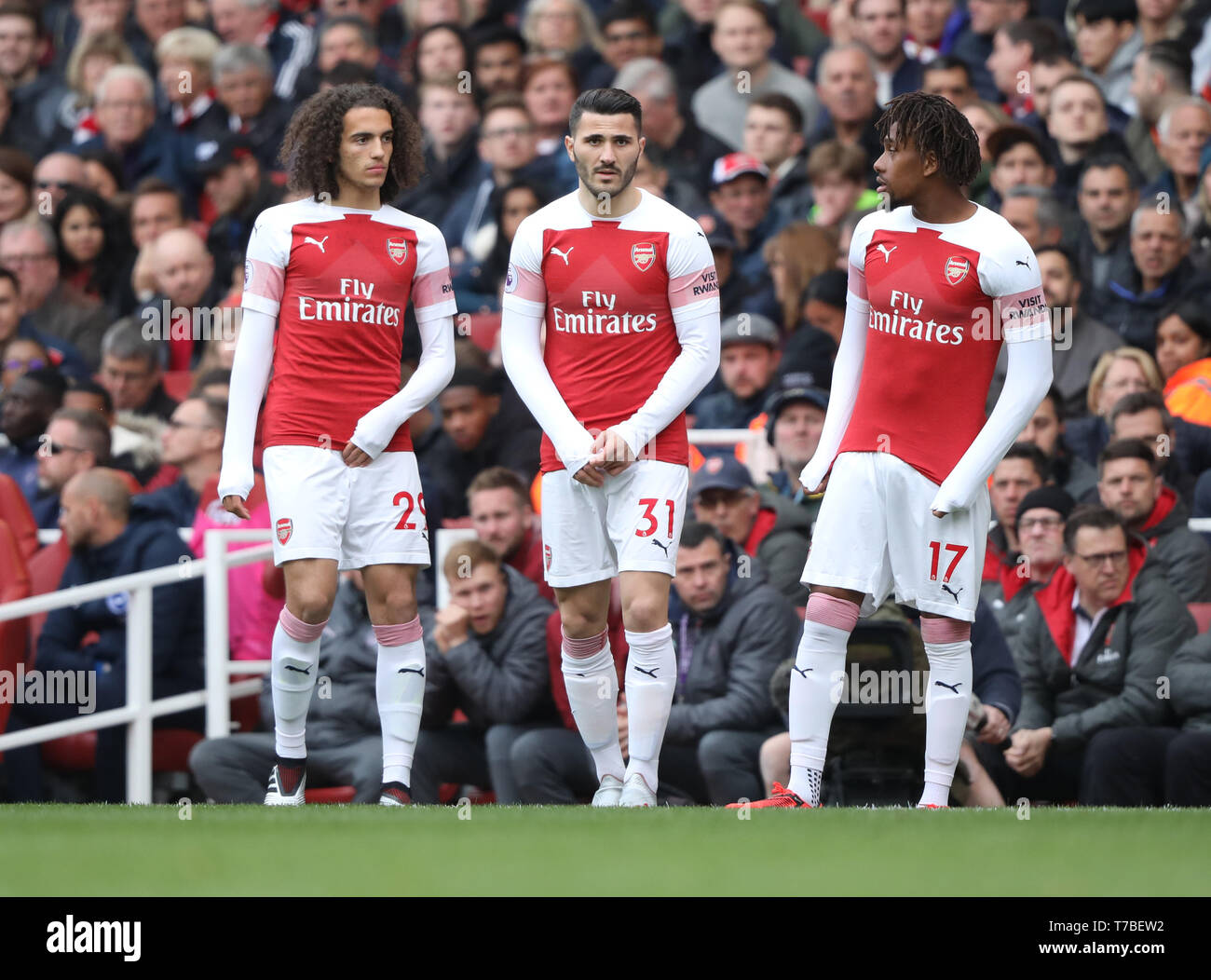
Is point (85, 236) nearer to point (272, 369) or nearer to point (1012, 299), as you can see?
point (272, 369)

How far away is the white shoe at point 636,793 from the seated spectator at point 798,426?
8.85ft

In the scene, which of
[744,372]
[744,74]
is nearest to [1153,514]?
[744,372]

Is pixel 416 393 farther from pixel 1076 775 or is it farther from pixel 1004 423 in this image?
pixel 1076 775

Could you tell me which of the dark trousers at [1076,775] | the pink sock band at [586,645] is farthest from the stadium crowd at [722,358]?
the pink sock band at [586,645]

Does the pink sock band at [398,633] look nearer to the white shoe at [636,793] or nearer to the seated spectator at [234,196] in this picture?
the white shoe at [636,793]

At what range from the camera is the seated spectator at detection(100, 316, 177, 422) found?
12.2 meters

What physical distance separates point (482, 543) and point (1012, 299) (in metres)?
3.34

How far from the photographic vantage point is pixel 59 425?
1121 cm

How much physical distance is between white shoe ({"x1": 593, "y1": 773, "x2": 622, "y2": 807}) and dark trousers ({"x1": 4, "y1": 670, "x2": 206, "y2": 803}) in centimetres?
345

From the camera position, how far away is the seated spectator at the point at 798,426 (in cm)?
991

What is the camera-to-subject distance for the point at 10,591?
10.2 meters

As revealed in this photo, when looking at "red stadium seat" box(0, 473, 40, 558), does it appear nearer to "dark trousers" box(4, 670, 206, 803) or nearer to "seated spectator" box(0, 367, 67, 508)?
"seated spectator" box(0, 367, 67, 508)

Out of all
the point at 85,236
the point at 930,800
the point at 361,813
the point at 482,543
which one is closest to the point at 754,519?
the point at 482,543

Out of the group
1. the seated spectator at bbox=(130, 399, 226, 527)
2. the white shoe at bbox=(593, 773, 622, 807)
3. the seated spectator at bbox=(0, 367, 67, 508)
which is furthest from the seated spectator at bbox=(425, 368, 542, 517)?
the white shoe at bbox=(593, 773, 622, 807)
